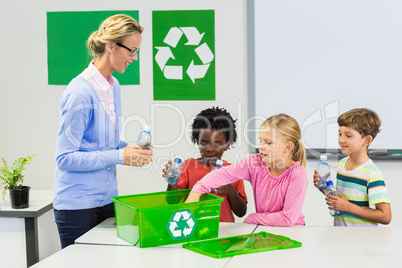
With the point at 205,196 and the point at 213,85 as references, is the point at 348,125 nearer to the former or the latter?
the point at 205,196

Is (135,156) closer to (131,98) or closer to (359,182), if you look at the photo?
(359,182)

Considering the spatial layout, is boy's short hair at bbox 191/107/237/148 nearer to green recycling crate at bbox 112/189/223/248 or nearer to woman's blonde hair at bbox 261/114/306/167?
woman's blonde hair at bbox 261/114/306/167

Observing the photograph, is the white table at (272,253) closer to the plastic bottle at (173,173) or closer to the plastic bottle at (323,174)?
the plastic bottle at (323,174)

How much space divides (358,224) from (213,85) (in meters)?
1.64

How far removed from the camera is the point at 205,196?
2.29 meters

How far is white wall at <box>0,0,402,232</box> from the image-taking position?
12.0 feet

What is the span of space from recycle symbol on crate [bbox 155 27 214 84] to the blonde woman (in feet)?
4.50

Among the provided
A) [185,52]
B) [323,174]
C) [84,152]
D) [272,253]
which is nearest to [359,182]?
[323,174]

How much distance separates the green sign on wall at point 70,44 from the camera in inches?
148

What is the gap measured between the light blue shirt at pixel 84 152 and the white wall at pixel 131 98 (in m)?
1.51

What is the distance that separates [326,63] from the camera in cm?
354

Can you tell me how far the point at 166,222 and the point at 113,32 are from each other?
2.91ft

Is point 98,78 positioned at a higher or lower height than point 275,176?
higher

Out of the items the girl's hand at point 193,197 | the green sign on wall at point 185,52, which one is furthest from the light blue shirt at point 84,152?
the green sign on wall at point 185,52
